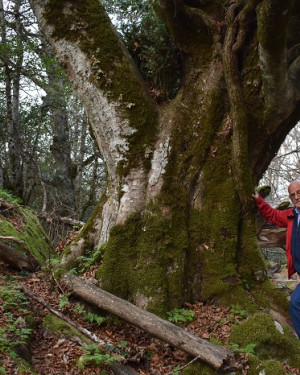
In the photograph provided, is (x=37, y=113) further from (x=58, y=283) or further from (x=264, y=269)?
(x=264, y=269)

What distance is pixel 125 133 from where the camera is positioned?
4.82 m

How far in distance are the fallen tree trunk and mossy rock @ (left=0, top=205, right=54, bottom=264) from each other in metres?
0.21

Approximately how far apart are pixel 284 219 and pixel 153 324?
7.65 ft

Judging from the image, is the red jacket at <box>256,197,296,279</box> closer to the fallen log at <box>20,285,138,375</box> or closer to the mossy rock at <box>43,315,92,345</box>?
the fallen log at <box>20,285,138,375</box>

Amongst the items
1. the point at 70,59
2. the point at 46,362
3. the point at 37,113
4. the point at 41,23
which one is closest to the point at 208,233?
the point at 46,362

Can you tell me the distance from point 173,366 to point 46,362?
133cm

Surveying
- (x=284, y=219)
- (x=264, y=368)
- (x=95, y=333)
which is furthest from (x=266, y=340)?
(x=95, y=333)

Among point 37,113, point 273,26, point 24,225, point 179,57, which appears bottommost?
point 24,225

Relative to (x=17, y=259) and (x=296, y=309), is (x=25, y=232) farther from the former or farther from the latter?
(x=296, y=309)

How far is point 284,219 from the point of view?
453 cm

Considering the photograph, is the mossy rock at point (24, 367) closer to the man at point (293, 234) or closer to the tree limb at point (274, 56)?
the man at point (293, 234)

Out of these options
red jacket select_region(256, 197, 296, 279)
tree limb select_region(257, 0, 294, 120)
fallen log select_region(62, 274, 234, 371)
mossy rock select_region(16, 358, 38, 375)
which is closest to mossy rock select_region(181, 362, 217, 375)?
fallen log select_region(62, 274, 234, 371)

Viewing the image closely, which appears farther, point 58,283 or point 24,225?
point 24,225

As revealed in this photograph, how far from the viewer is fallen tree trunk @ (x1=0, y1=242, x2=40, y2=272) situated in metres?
4.69
